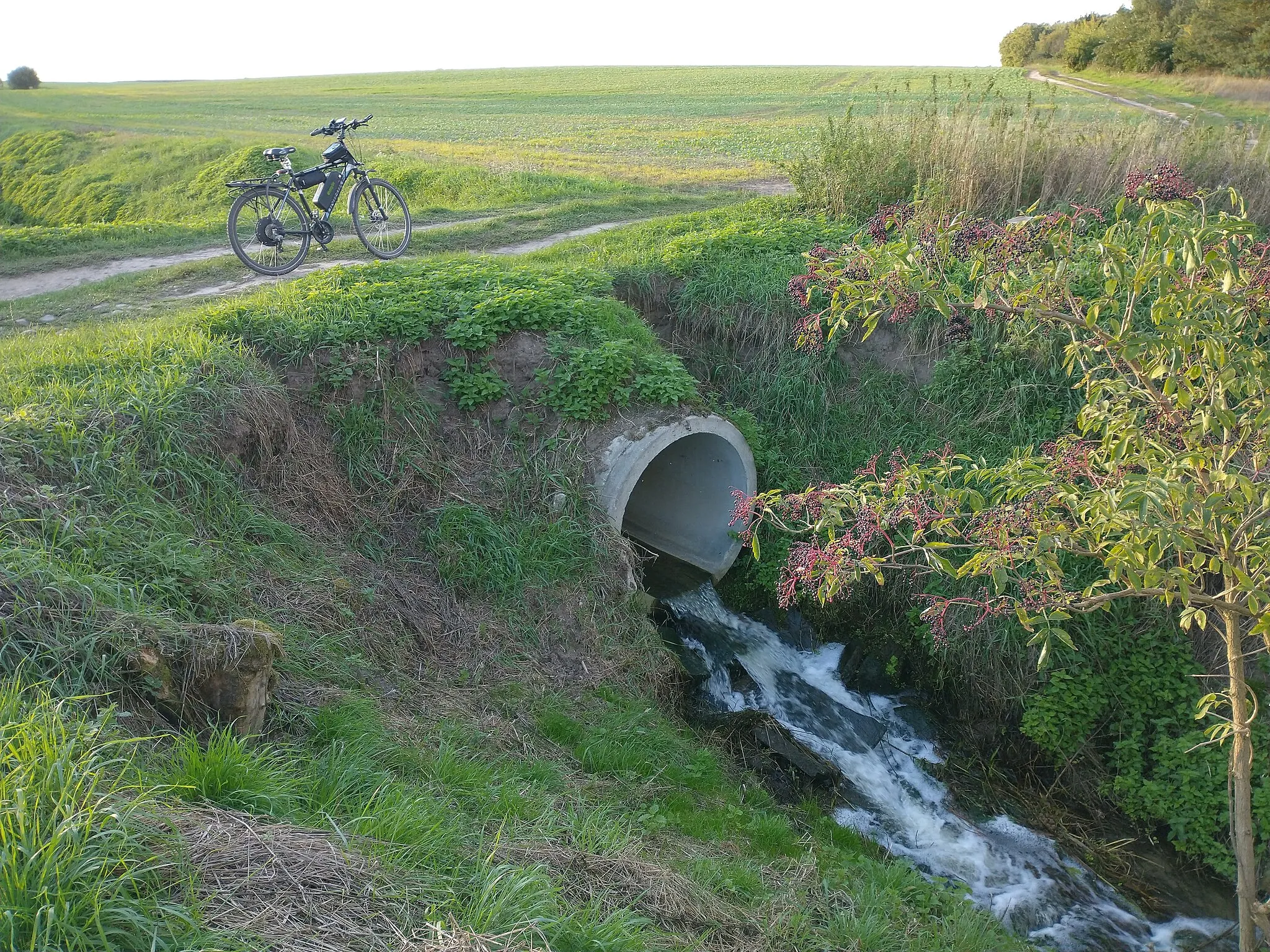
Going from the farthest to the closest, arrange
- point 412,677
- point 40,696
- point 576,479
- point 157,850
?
point 576,479 → point 412,677 → point 40,696 → point 157,850

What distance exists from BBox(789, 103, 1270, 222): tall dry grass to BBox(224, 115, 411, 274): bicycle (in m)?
5.83

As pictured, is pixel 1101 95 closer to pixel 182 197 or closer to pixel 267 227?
pixel 182 197

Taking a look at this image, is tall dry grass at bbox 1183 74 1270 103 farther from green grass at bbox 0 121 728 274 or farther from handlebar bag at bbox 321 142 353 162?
handlebar bag at bbox 321 142 353 162

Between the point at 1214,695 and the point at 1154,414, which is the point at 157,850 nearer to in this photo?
the point at 1214,695

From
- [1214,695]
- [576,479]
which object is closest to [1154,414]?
[1214,695]

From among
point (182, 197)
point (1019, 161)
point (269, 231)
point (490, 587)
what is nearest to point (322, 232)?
point (269, 231)

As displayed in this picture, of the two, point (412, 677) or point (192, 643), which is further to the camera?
point (412, 677)

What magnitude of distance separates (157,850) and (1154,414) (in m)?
4.53

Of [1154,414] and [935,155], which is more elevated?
[935,155]

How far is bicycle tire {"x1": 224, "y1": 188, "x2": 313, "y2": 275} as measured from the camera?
8.72m

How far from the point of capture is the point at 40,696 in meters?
3.29

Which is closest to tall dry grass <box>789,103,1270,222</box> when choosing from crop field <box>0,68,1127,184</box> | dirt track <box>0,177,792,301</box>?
→ crop field <box>0,68,1127,184</box>

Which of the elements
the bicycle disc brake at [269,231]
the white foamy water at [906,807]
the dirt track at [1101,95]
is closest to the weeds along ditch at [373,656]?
the white foamy water at [906,807]

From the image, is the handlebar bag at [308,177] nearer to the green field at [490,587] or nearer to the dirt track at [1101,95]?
the green field at [490,587]
